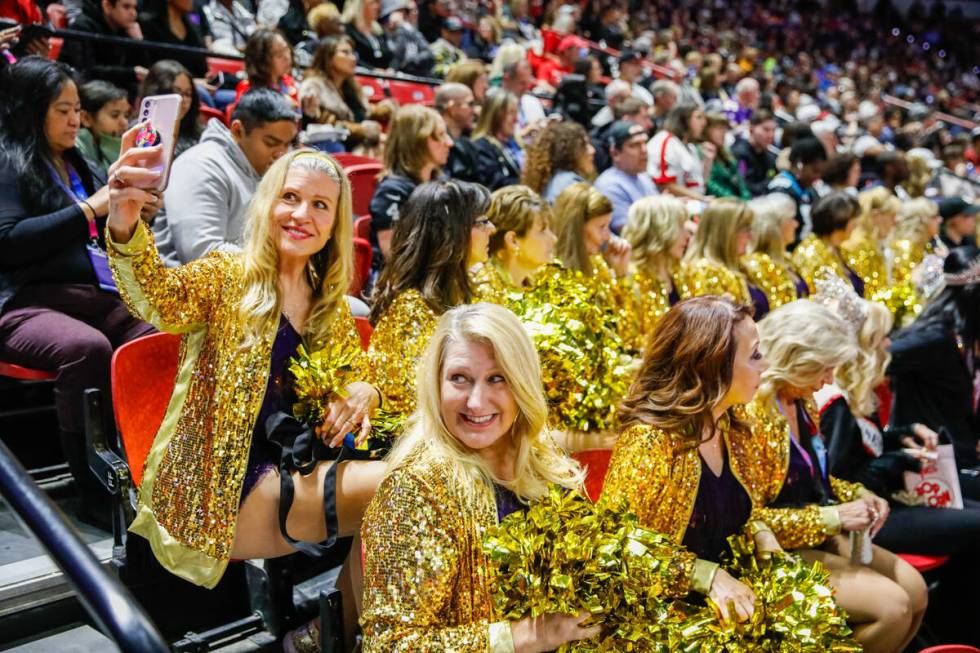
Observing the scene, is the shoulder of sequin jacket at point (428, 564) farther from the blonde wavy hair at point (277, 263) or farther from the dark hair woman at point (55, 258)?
the dark hair woman at point (55, 258)

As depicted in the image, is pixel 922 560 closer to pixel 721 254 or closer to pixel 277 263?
pixel 721 254

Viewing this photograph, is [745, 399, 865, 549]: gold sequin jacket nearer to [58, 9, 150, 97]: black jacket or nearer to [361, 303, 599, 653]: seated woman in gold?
[361, 303, 599, 653]: seated woman in gold

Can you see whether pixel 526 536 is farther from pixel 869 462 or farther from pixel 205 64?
pixel 205 64

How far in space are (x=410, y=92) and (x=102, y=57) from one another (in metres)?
3.07

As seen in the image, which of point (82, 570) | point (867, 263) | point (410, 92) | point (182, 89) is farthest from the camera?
point (410, 92)

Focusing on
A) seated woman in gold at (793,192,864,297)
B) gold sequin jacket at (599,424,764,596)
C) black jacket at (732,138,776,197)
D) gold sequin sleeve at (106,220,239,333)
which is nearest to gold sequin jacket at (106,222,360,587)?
gold sequin sleeve at (106,220,239,333)

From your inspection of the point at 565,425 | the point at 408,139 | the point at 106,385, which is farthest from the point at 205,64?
the point at 565,425

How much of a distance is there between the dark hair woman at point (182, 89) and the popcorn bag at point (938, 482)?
3.52 meters

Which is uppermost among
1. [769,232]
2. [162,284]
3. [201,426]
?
[162,284]

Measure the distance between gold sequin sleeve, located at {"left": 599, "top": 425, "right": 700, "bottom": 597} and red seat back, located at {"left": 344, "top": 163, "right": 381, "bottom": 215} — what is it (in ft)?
8.77

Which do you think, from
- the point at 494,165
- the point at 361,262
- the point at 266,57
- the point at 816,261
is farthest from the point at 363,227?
the point at 816,261

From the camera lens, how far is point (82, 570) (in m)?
1.17

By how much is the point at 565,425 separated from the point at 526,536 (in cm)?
118

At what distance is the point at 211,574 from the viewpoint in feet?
7.09
